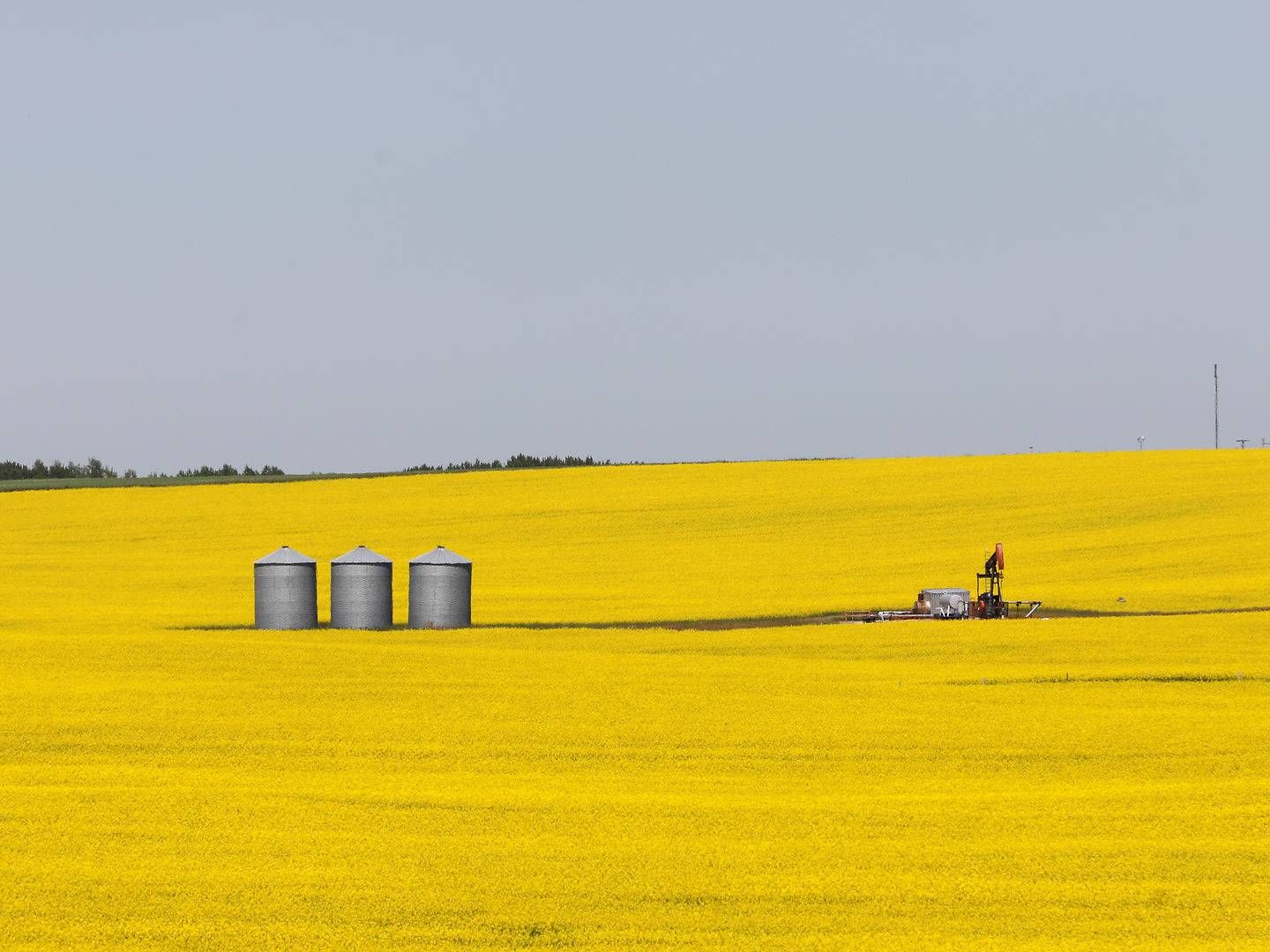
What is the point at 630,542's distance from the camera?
4956cm

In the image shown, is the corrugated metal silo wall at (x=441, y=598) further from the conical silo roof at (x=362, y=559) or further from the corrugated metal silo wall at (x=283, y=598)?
the corrugated metal silo wall at (x=283, y=598)

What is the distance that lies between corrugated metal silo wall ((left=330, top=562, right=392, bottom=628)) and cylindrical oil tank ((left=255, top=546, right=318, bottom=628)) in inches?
23.5

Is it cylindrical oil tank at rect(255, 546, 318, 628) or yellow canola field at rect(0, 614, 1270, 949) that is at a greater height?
cylindrical oil tank at rect(255, 546, 318, 628)

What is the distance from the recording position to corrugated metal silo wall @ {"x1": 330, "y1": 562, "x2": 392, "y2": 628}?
33.8 meters

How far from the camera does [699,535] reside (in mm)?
50344

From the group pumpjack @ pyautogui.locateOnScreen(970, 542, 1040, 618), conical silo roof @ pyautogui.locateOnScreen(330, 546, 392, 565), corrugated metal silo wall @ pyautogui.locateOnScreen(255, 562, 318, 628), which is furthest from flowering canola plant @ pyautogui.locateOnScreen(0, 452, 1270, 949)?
conical silo roof @ pyautogui.locateOnScreen(330, 546, 392, 565)

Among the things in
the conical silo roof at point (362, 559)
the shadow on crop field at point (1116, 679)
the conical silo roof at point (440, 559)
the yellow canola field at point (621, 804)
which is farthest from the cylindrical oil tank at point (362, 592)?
the shadow on crop field at point (1116, 679)

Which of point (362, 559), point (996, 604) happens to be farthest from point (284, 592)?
point (996, 604)

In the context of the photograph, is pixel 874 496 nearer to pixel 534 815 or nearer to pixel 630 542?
pixel 630 542

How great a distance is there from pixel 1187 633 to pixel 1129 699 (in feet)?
29.5

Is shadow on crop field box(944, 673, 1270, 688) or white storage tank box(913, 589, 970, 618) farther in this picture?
white storage tank box(913, 589, 970, 618)

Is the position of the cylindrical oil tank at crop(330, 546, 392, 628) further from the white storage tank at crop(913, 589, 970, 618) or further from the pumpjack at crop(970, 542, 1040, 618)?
the pumpjack at crop(970, 542, 1040, 618)

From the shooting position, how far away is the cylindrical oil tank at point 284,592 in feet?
111

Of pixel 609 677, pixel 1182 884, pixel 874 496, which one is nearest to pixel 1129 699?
pixel 609 677
